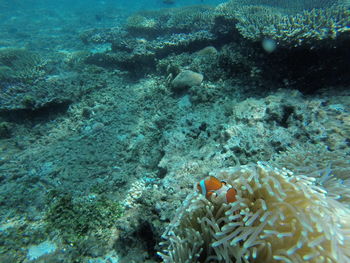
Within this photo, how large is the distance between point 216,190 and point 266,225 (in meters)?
0.43

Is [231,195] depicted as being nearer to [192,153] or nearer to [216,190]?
[216,190]

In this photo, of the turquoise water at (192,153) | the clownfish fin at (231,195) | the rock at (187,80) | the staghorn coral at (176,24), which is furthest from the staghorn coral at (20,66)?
the clownfish fin at (231,195)

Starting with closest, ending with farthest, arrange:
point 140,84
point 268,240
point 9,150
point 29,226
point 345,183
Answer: point 268,240, point 345,183, point 29,226, point 9,150, point 140,84

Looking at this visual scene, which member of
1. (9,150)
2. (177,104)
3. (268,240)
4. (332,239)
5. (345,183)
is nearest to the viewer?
(332,239)

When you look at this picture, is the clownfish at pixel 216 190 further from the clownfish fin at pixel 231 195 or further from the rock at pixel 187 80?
the rock at pixel 187 80

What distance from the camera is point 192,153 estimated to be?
303 centimetres

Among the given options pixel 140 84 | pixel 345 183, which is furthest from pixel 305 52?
pixel 140 84

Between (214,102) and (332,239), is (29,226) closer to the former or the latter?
(332,239)

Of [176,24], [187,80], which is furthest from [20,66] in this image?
[187,80]

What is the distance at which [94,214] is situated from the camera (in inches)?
107

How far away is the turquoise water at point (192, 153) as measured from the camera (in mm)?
1557

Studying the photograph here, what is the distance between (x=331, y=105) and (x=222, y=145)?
1708 mm

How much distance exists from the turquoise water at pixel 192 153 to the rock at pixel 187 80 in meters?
0.03

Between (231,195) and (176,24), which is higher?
(176,24)
